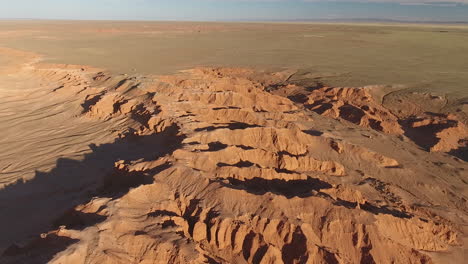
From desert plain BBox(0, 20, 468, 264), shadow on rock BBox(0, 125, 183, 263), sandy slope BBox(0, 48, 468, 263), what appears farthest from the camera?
shadow on rock BBox(0, 125, 183, 263)

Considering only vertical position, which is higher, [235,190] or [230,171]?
[235,190]

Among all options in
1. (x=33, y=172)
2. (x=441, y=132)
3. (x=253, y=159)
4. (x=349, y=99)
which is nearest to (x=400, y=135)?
(x=441, y=132)

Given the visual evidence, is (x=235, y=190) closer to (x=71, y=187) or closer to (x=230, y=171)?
(x=230, y=171)

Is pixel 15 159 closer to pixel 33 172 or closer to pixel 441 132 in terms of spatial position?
pixel 33 172

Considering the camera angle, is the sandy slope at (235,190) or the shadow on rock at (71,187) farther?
the shadow on rock at (71,187)

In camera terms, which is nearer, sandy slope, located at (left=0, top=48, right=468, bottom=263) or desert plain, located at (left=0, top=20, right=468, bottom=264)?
sandy slope, located at (left=0, top=48, right=468, bottom=263)

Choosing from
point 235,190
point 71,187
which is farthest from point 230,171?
point 71,187
